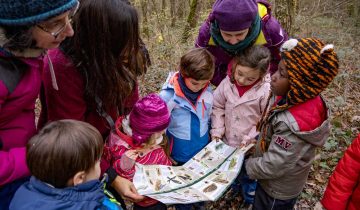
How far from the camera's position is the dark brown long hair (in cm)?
185

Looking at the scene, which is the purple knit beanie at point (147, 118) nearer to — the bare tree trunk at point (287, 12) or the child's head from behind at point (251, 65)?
the child's head from behind at point (251, 65)

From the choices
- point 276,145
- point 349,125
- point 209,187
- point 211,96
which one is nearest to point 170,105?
point 211,96

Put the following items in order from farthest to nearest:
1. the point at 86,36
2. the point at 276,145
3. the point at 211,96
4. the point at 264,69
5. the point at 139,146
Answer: the point at 211,96 < the point at 264,69 < the point at 139,146 < the point at 276,145 < the point at 86,36

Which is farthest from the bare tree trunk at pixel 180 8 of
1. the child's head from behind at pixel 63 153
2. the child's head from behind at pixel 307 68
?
the child's head from behind at pixel 63 153

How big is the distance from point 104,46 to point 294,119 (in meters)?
1.47

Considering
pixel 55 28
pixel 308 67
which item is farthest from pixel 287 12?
pixel 55 28

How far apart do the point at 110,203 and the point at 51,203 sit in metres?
0.47

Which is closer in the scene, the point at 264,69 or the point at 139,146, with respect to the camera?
the point at 139,146

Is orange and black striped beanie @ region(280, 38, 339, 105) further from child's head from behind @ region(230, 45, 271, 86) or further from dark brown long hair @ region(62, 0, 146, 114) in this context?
dark brown long hair @ region(62, 0, 146, 114)

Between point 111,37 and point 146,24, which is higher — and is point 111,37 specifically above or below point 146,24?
above

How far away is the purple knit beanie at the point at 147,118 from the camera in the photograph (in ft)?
8.22

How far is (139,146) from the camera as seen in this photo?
8.57ft

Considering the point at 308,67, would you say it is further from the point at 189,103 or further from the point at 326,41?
the point at 326,41

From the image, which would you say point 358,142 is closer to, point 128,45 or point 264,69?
point 264,69
